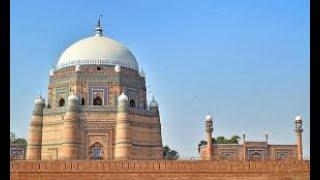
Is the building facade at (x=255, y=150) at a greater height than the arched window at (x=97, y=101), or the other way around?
the arched window at (x=97, y=101)

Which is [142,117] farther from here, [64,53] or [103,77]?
[64,53]

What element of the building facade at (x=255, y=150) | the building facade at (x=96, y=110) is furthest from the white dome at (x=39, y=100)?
the building facade at (x=255, y=150)

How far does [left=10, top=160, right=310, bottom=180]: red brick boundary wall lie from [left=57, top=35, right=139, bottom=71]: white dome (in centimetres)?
806

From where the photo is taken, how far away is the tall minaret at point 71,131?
66.7ft

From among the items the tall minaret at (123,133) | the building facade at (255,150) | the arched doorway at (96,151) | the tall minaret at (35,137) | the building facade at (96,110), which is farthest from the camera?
the building facade at (255,150)

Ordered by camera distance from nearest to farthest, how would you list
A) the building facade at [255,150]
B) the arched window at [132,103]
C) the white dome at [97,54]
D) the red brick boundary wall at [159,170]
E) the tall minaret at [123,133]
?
the red brick boundary wall at [159,170] < the tall minaret at [123,133] < the white dome at [97,54] < the arched window at [132,103] < the building facade at [255,150]

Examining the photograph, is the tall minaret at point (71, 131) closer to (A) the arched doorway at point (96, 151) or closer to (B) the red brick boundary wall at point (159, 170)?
(A) the arched doorway at point (96, 151)

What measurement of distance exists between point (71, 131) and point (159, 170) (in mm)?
6180

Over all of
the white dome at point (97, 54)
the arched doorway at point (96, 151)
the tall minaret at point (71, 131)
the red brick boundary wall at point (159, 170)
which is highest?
the white dome at point (97, 54)

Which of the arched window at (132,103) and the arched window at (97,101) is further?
the arched window at (132,103)

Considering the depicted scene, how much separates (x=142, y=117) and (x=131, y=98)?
1.31 meters

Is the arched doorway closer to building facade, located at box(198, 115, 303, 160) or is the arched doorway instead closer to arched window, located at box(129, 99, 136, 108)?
arched window, located at box(129, 99, 136, 108)
